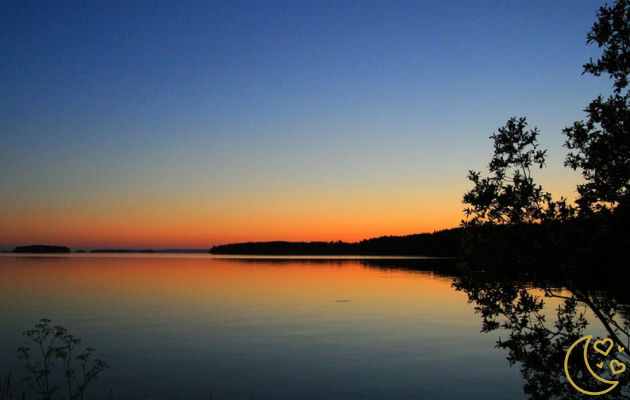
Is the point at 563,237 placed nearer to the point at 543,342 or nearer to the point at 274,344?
the point at 543,342

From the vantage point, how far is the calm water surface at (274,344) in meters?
22.5

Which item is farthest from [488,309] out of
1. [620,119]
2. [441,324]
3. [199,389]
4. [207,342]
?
[441,324]

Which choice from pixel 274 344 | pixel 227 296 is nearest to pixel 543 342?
pixel 274 344

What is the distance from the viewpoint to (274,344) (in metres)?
31.6

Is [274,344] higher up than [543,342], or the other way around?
[543,342]

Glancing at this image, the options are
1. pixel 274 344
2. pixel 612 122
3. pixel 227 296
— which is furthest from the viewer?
pixel 227 296

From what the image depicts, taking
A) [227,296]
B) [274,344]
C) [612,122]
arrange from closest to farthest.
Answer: [612,122] < [274,344] < [227,296]

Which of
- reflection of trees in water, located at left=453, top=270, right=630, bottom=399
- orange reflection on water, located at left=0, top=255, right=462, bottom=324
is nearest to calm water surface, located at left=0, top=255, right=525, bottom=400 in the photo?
orange reflection on water, located at left=0, top=255, right=462, bottom=324

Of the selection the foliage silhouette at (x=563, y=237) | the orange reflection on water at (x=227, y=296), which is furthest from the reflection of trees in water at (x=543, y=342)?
the orange reflection on water at (x=227, y=296)

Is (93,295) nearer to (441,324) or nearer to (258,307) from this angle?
(258,307)

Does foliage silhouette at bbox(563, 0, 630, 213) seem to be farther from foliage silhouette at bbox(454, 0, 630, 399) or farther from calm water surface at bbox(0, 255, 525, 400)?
calm water surface at bbox(0, 255, 525, 400)

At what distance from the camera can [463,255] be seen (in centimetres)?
1496

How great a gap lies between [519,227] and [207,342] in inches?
914

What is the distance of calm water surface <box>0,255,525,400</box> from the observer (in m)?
22.5
